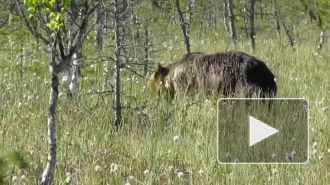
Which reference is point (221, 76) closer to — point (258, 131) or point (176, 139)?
point (176, 139)

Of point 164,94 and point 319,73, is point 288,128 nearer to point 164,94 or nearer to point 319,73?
point 164,94

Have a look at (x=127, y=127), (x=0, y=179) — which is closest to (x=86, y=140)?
(x=127, y=127)

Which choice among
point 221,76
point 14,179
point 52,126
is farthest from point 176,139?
point 221,76

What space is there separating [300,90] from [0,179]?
194 inches

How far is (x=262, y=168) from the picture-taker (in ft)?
12.1

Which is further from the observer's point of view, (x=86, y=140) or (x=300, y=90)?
(x=300, y=90)

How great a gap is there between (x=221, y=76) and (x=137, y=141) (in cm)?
203

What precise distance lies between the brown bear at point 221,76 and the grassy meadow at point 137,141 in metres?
0.21

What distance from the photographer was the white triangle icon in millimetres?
3747

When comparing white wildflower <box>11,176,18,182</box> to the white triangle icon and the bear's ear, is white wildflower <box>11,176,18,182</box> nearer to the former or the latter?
the white triangle icon

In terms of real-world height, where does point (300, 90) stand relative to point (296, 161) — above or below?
above
